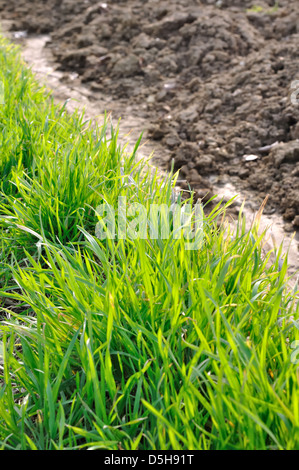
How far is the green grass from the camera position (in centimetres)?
127

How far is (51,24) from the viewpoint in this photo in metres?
5.63

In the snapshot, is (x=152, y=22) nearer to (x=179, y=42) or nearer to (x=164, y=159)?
(x=179, y=42)

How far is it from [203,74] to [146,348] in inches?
127

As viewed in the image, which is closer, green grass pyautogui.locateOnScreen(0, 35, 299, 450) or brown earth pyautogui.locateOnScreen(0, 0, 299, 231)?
green grass pyautogui.locateOnScreen(0, 35, 299, 450)

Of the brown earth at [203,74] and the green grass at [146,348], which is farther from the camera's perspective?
the brown earth at [203,74]

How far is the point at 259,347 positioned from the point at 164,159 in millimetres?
2106

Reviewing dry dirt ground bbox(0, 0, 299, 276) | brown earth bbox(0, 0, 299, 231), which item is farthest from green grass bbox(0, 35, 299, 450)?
brown earth bbox(0, 0, 299, 231)

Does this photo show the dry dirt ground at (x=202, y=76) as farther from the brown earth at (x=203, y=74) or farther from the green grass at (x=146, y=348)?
the green grass at (x=146, y=348)

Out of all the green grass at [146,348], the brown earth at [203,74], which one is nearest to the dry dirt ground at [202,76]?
the brown earth at [203,74]

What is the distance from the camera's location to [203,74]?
4.23 meters

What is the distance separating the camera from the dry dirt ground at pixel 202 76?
126 inches

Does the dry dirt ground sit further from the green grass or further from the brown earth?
the green grass

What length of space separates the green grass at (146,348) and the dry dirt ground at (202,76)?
1028 millimetres

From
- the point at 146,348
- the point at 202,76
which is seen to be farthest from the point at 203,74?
the point at 146,348
